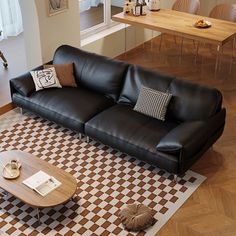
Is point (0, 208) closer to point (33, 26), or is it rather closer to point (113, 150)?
point (113, 150)

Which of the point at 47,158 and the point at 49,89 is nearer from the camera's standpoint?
the point at 47,158

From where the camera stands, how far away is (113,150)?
17.1 feet

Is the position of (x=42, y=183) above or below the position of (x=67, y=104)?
below

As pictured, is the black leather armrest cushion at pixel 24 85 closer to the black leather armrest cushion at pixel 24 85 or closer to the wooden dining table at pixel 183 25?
the black leather armrest cushion at pixel 24 85

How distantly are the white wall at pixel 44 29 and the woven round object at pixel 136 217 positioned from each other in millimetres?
2898

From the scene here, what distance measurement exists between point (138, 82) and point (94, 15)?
2454 mm

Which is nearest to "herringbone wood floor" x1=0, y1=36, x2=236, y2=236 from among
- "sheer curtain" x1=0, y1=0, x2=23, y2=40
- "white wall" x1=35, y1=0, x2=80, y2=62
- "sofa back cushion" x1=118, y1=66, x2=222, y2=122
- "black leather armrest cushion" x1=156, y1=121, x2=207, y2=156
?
"black leather armrest cushion" x1=156, y1=121, x2=207, y2=156

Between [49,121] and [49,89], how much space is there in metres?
0.40

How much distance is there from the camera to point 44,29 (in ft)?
20.2

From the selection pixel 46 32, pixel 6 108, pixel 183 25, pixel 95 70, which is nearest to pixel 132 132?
pixel 95 70

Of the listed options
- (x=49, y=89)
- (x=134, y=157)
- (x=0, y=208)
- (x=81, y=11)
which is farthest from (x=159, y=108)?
(x=81, y=11)

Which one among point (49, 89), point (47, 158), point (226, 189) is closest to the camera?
point (226, 189)

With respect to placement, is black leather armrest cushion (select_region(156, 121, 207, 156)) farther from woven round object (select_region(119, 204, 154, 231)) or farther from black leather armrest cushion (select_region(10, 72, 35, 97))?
black leather armrest cushion (select_region(10, 72, 35, 97))

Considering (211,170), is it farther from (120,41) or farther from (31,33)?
(120,41)
